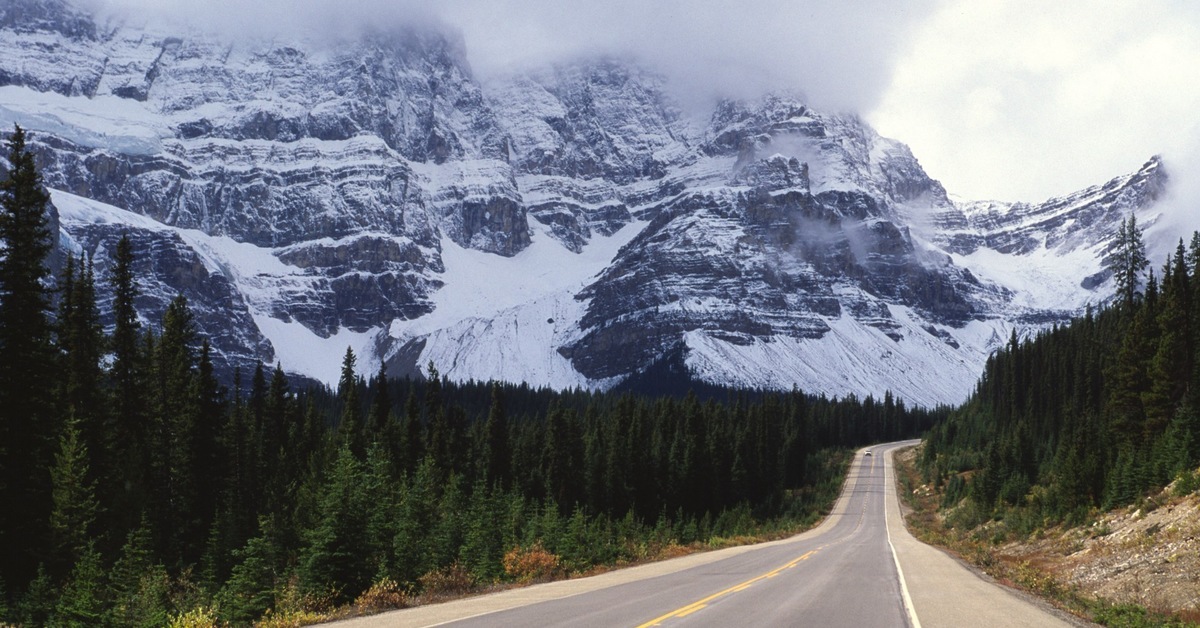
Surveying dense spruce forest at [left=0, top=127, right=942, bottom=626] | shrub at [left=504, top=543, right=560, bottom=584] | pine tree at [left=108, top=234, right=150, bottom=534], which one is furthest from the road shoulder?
pine tree at [left=108, top=234, right=150, bottom=534]

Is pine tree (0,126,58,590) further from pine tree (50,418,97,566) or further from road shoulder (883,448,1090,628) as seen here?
road shoulder (883,448,1090,628)

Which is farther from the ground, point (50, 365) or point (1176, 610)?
point (50, 365)

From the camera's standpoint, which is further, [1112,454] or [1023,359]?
[1023,359]

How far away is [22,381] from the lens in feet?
92.4

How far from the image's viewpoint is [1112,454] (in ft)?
180

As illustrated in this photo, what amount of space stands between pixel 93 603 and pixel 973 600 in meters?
20.0

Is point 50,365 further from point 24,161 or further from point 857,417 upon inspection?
point 857,417

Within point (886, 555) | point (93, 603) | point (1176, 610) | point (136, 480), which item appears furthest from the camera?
point (136, 480)

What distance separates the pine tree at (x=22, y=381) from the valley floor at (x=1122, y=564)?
2905 cm

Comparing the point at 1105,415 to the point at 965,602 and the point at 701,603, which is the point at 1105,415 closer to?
the point at 965,602

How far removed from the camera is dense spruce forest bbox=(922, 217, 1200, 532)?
44.2 meters

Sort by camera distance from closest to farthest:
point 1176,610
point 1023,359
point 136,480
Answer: point 1176,610 → point 136,480 → point 1023,359

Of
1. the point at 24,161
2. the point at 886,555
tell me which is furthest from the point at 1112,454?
the point at 24,161

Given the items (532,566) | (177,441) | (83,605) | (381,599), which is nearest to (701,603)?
(381,599)
